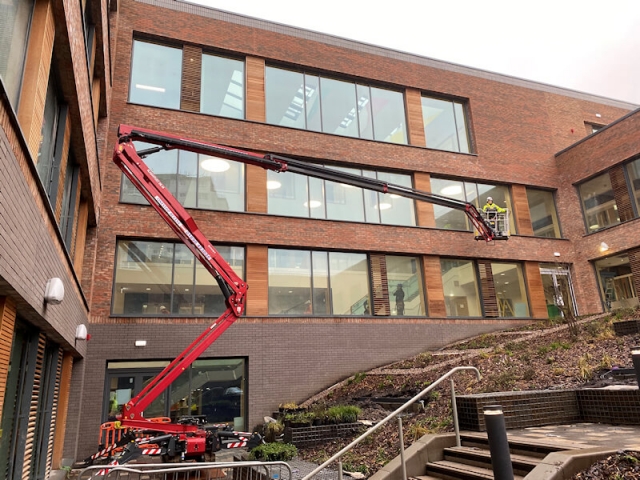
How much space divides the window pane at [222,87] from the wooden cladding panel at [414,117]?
323 inches

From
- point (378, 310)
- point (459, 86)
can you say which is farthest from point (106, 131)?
point (459, 86)

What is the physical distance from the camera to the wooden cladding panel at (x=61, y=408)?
12.1 m

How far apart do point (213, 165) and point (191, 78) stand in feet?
12.9

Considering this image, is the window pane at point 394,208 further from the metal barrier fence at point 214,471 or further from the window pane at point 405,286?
the metal barrier fence at point 214,471

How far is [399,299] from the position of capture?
1983cm

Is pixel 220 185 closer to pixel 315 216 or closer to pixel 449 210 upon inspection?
pixel 315 216

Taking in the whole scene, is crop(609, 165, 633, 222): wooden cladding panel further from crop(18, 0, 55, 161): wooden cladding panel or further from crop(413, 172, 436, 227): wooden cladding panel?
crop(18, 0, 55, 161): wooden cladding panel

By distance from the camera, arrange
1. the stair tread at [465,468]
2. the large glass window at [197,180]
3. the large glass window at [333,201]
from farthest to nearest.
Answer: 1. the large glass window at [333,201]
2. the large glass window at [197,180]
3. the stair tread at [465,468]

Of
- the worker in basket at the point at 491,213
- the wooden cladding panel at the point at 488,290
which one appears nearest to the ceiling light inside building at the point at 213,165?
the worker in basket at the point at 491,213

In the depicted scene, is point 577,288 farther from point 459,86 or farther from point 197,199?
point 197,199

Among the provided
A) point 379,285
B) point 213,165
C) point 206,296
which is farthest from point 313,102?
point 206,296

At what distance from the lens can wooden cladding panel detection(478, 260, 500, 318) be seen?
2109cm

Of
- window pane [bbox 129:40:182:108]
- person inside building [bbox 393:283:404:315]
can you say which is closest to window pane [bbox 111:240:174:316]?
window pane [bbox 129:40:182:108]

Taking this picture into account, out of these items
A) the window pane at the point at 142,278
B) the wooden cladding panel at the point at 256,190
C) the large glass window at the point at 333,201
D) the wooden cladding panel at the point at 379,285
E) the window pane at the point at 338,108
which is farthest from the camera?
the window pane at the point at 338,108
